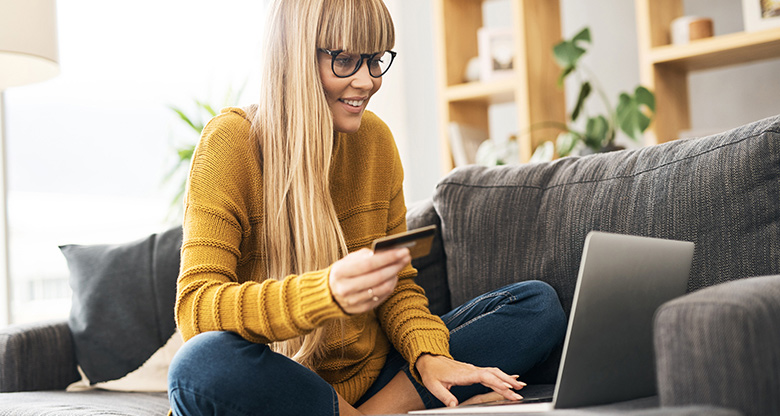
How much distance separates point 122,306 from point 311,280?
888mm

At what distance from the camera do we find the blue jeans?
910 mm

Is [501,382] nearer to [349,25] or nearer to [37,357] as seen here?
[349,25]

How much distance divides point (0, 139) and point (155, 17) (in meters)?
0.80

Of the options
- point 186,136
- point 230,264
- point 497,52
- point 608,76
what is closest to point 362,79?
point 230,264

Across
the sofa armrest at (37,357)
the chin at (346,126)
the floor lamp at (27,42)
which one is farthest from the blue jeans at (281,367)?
the floor lamp at (27,42)

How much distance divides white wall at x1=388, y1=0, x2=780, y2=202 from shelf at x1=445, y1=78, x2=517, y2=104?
303 millimetres

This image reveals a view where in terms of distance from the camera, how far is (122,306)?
164cm

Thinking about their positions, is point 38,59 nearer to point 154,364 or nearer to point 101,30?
point 154,364

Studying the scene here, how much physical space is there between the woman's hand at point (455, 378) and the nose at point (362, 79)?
1.51ft

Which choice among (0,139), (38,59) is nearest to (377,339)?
(38,59)

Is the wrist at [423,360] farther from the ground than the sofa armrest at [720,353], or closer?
closer

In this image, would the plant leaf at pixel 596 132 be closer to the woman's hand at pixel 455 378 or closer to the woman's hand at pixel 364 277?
the woman's hand at pixel 455 378

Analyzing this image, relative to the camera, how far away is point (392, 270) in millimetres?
879

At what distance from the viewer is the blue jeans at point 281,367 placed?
910mm
